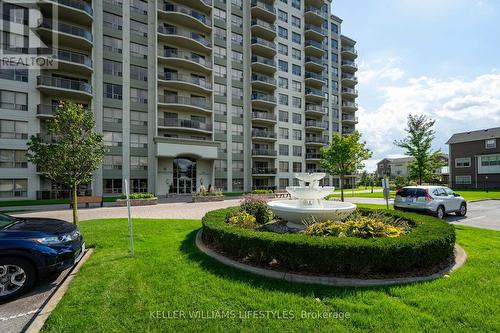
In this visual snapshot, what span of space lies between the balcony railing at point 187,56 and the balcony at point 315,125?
21.9 meters

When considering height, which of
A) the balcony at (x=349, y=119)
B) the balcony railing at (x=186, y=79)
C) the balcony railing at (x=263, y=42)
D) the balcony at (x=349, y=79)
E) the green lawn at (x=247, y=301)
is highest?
the balcony railing at (x=263, y=42)

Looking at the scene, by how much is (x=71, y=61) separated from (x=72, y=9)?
546cm

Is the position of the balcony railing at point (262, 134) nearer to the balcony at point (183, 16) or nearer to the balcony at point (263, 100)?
the balcony at point (263, 100)

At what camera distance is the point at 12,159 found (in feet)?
81.8

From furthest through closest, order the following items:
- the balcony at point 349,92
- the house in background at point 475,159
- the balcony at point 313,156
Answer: the balcony at point 349,92 → the balcony at point 313,156 → the house in background at point 475,159

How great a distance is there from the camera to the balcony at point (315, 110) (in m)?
47.3

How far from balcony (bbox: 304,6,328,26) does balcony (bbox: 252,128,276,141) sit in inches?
989

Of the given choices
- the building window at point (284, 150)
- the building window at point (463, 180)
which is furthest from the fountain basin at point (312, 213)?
the building window at point (463, 180)

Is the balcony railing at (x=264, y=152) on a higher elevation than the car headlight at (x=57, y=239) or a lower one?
higher

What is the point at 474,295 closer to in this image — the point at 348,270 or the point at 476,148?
the point at 348,270

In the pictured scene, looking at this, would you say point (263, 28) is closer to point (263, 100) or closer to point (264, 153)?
point (263, 100)

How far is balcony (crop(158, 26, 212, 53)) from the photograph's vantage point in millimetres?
32031

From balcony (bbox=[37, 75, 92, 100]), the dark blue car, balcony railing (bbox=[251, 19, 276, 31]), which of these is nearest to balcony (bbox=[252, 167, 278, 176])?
balcony railing (bbox=[251, 19, 276, 31])

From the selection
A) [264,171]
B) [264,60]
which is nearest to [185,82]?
[264,60]
